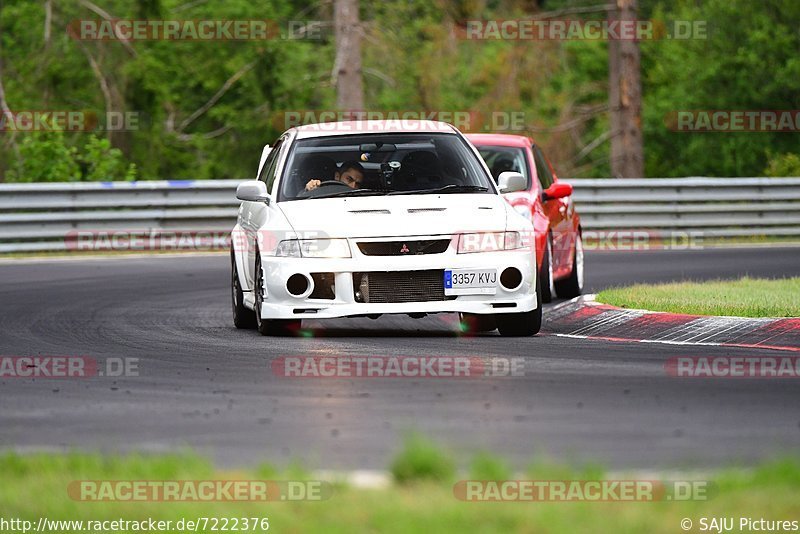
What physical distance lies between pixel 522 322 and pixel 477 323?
105cm

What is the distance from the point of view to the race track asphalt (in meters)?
7.53

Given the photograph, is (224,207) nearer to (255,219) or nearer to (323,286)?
(255,219)

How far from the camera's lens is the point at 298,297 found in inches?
494

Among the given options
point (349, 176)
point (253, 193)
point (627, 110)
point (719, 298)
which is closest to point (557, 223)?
point (719, 298)

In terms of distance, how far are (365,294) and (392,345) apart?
50 cm

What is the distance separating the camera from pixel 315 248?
12.5 meters

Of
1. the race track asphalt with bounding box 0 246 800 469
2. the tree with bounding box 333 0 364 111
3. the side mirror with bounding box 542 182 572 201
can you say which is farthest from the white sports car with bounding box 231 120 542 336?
the tree with bounding box 333 0 364 111

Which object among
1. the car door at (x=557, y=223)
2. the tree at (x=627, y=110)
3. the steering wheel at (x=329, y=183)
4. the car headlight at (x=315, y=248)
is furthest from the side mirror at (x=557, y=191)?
the tree at (x=627, y=110)

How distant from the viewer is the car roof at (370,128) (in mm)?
14219

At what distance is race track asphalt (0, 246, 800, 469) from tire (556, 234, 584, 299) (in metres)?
2.67

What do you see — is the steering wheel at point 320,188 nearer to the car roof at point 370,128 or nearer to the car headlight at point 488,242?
the car roof at point 370,128

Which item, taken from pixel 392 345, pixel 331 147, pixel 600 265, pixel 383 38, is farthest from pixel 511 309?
pixel 383 38

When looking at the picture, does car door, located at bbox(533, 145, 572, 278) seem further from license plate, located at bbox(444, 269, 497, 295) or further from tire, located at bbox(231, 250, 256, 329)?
license plate, located at bbox(444, 269, 497, 295)

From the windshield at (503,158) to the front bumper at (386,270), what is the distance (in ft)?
15.6
